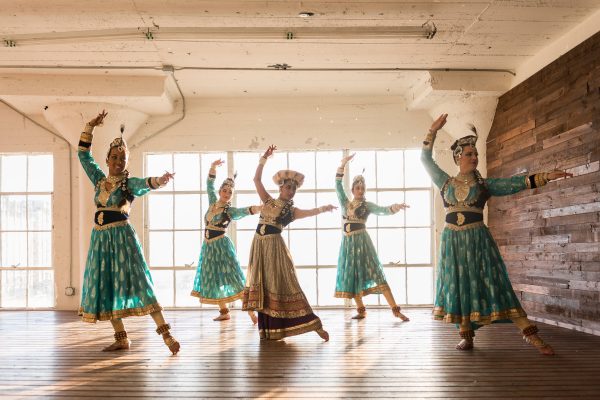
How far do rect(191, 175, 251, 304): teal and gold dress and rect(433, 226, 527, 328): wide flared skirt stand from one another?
2.78 metres

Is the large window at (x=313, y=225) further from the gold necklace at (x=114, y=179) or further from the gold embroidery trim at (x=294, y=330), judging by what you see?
the gold necklace at (x=114, y=179)

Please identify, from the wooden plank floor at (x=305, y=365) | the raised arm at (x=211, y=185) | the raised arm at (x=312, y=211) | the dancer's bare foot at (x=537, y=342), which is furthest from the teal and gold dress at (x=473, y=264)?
the raised arm at (x=211, y=185)

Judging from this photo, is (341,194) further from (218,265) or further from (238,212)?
(218,265)

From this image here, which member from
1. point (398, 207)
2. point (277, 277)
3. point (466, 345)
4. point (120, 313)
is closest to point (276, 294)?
point (277, 277)

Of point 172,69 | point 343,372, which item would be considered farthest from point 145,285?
point 172,69

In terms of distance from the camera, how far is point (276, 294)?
201 inches

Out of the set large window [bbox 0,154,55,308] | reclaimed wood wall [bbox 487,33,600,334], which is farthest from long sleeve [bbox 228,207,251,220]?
large window [bbox 0,154,55,308]

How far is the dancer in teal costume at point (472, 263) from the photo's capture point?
14.7 feet

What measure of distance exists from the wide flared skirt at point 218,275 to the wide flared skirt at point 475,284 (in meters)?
2.81

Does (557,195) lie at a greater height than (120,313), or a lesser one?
greater

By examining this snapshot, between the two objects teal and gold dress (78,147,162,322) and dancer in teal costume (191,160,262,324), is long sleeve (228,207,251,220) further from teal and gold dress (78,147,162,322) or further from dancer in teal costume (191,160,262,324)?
teal and gold dress (78,147,162,322)

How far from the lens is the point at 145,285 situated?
15.4 feet

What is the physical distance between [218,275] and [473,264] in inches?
126

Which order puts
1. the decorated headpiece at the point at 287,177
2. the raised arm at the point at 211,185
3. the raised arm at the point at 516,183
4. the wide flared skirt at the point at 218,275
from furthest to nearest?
the raised arm at the point at 211,185
the wide flared skirt at the point at 218,275
the decorated headpiece at the point at 287,177
the raised arm at the point at 516,183
